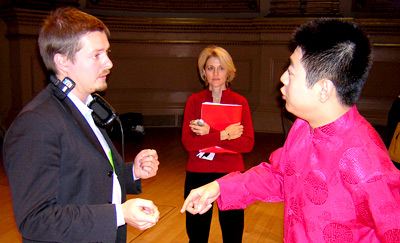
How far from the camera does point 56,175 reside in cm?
129

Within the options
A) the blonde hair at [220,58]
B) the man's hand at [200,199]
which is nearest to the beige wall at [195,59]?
the blonde hair at [220,58]

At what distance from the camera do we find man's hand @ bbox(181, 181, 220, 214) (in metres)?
1.56

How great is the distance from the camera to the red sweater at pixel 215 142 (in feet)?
8.72

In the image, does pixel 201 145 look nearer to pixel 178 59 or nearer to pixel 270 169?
pixel 270 169

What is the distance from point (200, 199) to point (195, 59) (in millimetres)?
6766

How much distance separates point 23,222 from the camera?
4.07 feet

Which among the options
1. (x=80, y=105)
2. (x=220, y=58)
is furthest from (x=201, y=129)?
(x=80, y=105)

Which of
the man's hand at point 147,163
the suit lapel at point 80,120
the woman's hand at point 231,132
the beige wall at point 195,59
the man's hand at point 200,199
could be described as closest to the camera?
the suit lapel at point 80,120

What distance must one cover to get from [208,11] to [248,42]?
111 cm

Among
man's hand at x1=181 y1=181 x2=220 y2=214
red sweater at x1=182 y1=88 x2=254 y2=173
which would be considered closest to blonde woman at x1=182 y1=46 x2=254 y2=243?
red sweater at x1=182 y1=88 x2=254 y2=173

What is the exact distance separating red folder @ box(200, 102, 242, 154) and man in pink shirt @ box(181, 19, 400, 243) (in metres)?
1.25

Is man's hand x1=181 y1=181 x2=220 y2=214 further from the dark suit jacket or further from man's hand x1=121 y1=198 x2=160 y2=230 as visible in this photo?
the dark suit jacket

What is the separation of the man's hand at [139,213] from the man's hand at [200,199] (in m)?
0.23

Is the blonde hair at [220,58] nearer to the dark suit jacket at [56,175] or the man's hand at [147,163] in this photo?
the man's hand at [147,163]
